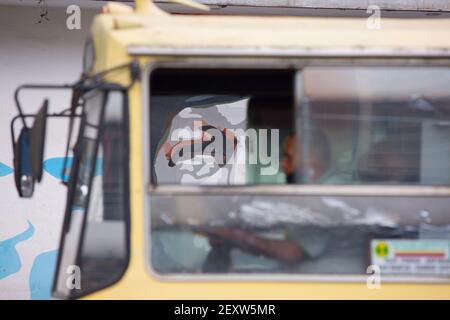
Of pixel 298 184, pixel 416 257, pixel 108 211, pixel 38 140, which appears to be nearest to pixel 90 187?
pixel 108 211

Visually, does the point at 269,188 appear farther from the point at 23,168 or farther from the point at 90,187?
the point at 23,168

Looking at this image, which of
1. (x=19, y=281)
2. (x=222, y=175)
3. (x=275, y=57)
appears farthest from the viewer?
(x=19, y=281)

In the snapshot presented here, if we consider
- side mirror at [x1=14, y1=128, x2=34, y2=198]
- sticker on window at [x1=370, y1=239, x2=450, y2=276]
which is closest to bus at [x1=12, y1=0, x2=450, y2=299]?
sticker on window at [x1=370, y1=239, x2=450, y2=276]

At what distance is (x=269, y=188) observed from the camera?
2758 millimetres

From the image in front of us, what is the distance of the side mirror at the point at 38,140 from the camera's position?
2752mm

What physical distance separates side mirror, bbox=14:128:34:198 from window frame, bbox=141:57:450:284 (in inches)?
23.9

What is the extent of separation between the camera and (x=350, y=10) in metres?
6.76

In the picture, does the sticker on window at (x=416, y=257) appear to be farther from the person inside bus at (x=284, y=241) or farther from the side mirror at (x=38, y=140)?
the side mirror at (x=38, y=140)

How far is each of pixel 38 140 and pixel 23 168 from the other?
0.32m

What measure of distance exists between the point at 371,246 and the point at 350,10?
448cm

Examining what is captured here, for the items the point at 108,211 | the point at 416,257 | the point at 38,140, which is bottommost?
the point at 416,257

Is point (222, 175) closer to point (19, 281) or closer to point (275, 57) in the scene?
point (275, 57)

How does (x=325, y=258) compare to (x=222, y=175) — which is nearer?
(x=325, y=258)
